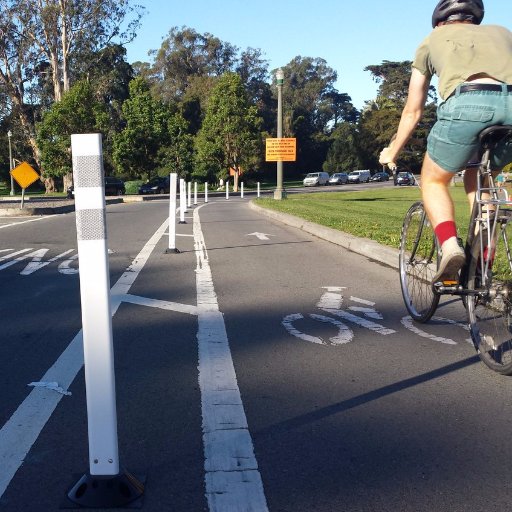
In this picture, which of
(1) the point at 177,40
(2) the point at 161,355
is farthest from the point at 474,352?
(1) the point at 177,40

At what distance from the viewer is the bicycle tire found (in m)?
4.27

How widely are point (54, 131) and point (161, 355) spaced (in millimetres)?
39460

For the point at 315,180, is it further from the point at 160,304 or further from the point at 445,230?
the point at 445,230

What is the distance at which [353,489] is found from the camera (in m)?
2.94

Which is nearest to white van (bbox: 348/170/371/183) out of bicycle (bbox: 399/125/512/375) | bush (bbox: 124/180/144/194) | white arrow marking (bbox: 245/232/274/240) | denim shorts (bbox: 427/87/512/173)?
bush (bbox: 124/180/144/194)

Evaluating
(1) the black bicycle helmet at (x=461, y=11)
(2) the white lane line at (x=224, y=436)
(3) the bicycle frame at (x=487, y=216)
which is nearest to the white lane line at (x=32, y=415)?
(2) the white lane line at (x=224, y=436)

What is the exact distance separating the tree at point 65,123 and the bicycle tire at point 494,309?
38753 millimetres

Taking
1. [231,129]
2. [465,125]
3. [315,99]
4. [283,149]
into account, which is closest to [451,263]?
[465,125]

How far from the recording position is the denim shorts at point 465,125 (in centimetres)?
405

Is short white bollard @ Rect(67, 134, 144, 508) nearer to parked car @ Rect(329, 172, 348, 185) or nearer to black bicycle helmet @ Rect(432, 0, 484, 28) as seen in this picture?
black bicycle helmet @ Rect(432, 0, 484, 28)

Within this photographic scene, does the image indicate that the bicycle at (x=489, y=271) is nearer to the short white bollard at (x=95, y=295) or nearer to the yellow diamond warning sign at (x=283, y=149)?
the short white bollard at (x=95, y=295)

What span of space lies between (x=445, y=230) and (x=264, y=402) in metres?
1.65

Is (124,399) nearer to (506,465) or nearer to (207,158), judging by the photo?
(506,465)

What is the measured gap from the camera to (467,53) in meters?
4.21
